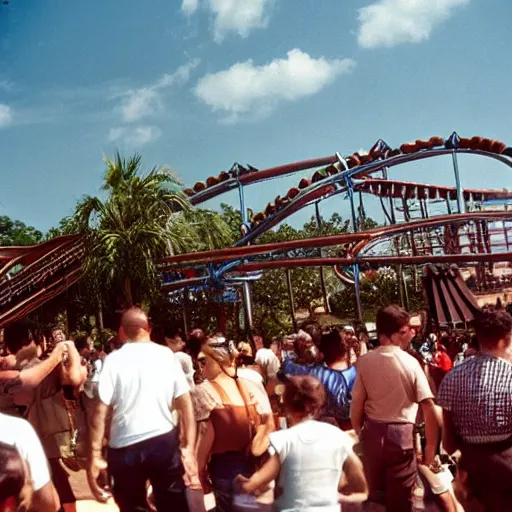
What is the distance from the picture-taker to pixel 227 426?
13.1 ft

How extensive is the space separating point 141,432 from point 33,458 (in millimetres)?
1662

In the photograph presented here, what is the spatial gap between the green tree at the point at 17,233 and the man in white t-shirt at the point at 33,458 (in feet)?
206

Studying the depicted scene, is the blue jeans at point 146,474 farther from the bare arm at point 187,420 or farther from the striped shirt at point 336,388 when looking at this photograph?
the striped shirt at point 336,388

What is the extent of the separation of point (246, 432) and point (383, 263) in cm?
1494

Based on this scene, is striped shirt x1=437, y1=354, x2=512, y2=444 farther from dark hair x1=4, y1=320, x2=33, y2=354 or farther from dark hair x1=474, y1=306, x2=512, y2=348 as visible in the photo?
dark hair x1=4, y1=320, x2=33, y2=354

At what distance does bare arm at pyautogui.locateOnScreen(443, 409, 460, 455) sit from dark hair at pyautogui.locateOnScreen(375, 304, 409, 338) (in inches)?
34.4

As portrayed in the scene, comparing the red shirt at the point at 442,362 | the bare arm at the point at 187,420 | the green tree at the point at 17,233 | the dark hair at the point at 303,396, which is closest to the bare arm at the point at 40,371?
the bare arm at the point at 187,420

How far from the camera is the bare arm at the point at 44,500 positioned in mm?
2539

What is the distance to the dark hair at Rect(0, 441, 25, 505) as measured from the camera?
2.09m

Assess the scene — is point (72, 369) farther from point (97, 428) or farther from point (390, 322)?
point (390, 322)

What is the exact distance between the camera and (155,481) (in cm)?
424

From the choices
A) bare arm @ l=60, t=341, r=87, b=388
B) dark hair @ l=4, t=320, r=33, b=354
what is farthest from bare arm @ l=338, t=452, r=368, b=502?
dark hair @ l=4, t=320, r=33, b=354

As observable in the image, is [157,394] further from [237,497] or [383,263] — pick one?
[383,263]

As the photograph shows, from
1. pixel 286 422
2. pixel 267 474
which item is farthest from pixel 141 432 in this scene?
pixel 267 474
